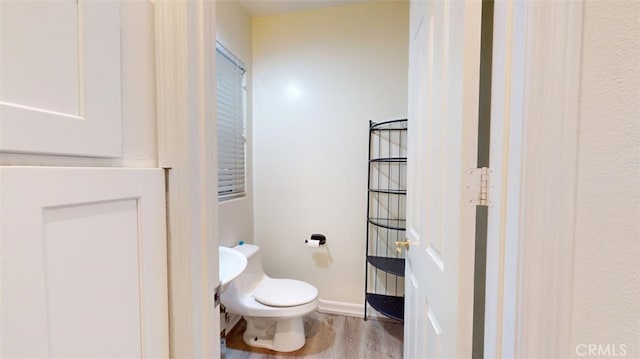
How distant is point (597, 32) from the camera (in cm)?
41

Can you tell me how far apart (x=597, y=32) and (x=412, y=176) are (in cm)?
80

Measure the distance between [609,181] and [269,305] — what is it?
1.70m

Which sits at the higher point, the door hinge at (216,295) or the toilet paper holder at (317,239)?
the door hinge at (216,295)

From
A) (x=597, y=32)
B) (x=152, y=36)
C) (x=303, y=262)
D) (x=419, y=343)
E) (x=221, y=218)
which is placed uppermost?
(x=152, y=36)

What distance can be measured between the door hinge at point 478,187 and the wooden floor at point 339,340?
160 cm

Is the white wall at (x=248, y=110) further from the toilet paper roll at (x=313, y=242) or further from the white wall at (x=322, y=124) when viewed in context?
the toilet paper roll at (x=313, y=242)

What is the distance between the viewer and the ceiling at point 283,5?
2.05 metres

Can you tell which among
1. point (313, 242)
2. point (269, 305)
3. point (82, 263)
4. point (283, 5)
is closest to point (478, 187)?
point (82, 263)

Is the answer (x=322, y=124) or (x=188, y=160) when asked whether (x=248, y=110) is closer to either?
(x=322, y=124)

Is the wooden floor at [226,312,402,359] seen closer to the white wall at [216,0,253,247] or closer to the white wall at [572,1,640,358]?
the white wall at [216,0,253,247]

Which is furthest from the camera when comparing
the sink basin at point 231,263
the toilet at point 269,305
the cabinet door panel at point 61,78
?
the toilet at point 269,305

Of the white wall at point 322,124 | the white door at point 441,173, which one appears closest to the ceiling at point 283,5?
the white wall at point 322,124

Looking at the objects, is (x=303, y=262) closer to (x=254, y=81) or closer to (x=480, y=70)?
(x=254, y=81)

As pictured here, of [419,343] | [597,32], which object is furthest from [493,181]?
[419,343]
